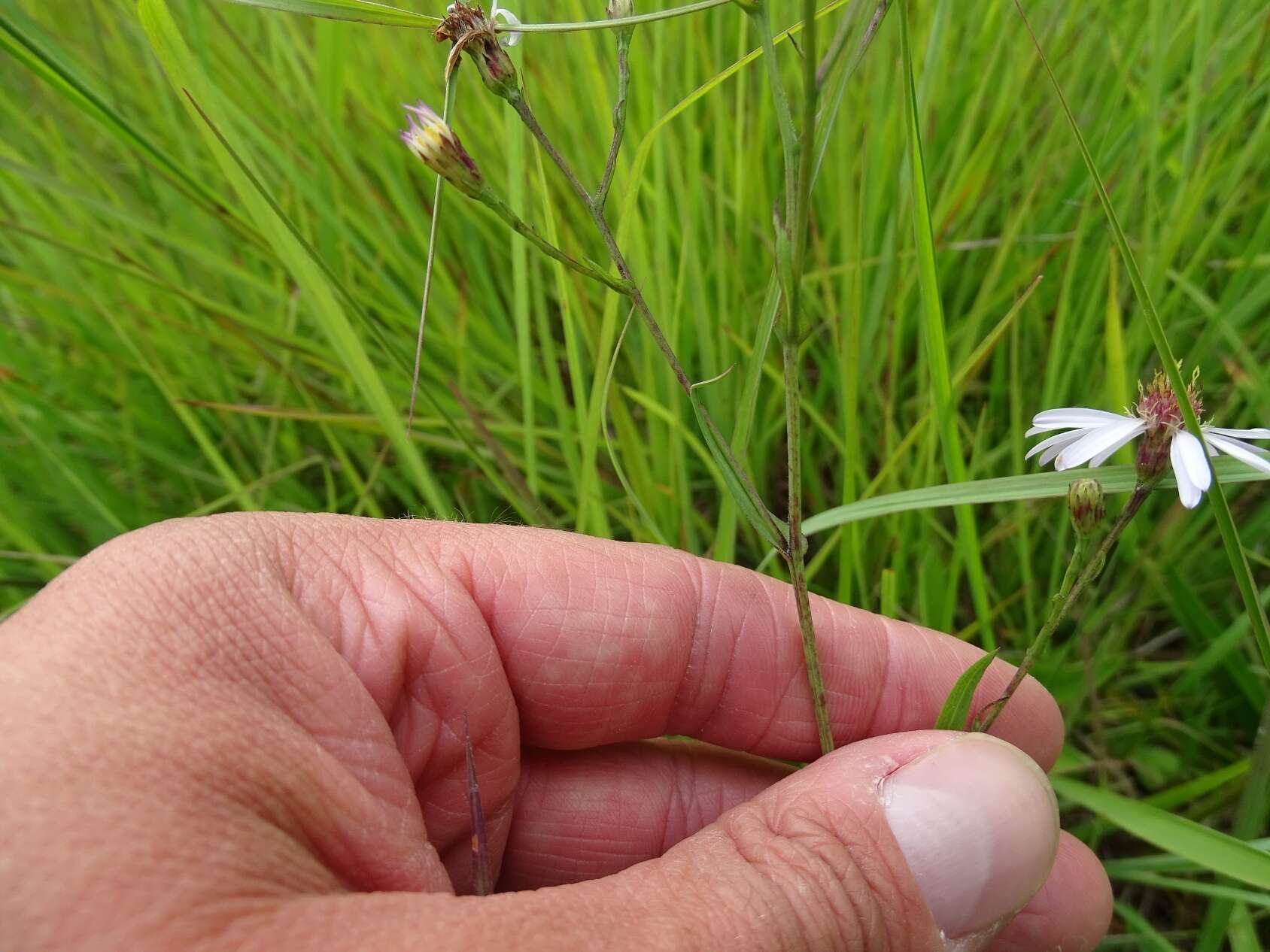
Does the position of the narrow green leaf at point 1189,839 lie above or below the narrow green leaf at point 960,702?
below

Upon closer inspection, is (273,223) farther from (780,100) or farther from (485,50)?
(780,100)

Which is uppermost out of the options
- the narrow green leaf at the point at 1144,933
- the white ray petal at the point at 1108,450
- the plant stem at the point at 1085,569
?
the white ray petal at the point at 1108,450

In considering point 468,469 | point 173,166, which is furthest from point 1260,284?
point 173,166

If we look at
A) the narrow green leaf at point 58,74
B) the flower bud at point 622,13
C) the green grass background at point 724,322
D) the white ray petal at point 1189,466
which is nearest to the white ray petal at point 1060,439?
the white ray petal at point 1189,466

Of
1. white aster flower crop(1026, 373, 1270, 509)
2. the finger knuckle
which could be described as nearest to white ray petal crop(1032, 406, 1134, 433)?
white aster flower crop(1026, 373, 1270, 509)

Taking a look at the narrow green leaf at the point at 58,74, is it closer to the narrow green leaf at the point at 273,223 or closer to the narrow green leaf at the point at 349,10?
the narrow green leaf at the point at 273,223

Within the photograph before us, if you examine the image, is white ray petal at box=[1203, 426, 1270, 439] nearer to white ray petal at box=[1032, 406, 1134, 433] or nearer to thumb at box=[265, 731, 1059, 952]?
white ray petal at box=[1032, 406, 1134, 433]

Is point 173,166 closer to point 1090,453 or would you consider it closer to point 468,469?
point 468,469
